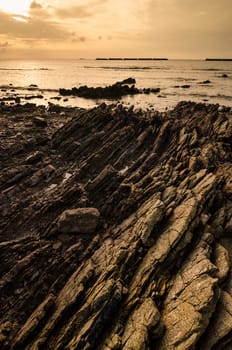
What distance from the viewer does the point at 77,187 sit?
2020cm

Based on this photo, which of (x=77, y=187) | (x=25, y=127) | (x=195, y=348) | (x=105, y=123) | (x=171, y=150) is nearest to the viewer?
(x=195, y=348)

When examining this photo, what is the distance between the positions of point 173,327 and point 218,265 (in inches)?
162

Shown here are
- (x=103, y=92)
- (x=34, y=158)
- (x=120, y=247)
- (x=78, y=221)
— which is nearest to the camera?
(x=120, y=247)

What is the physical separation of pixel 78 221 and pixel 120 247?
3.98 m

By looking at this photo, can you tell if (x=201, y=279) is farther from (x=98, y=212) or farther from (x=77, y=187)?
(x=77, y=187)

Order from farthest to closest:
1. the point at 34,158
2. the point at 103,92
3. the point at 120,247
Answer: the point at 103,92 < the point at 34,158 < the point at 120,247

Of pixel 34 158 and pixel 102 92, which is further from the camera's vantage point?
pixel 102 92

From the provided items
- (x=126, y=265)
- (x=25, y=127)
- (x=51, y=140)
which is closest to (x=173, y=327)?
(x=126, y=265)

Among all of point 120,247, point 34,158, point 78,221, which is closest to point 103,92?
point 34,158

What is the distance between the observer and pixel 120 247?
46.3 ft

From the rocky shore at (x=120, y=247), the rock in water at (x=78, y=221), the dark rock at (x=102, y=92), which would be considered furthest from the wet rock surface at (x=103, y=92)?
the rock in water at (x=78, y=221)

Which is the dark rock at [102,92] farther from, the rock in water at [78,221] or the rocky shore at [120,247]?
the rock in water at [78,221]

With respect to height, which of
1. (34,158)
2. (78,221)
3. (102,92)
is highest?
(102,92)

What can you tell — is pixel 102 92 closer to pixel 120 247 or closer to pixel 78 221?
pixel 78 221
